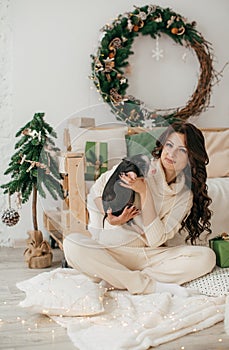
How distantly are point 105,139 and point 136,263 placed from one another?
588 millimetres

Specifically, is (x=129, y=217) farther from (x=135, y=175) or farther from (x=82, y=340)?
(x=82, y=340)

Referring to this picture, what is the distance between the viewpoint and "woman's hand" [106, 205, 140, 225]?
258 cm

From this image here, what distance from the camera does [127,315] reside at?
7.42 feet

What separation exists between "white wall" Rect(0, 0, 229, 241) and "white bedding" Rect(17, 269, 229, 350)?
1425 mm

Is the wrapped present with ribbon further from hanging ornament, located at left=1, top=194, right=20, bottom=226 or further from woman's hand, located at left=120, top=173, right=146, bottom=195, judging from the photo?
hanging ornament, located at left=1, top=194, right=20, bottom=226

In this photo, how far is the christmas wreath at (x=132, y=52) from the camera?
3732mm

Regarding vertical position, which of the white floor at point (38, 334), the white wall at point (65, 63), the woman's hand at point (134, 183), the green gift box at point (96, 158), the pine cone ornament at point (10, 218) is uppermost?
the white wall at point (65, 63)

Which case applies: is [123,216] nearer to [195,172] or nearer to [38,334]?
[195,172]

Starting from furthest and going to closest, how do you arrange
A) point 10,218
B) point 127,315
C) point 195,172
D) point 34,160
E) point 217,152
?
point 217,152 → point 10,218 → point 34,160 → point 195,172 → point 127,315

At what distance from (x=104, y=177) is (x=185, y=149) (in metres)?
0.39

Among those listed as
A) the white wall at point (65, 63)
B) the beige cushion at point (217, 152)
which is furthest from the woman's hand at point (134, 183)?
the white wall at point (65, 63)

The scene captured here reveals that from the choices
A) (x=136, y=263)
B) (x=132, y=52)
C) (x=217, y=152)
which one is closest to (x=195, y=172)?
(x=136, y=263)

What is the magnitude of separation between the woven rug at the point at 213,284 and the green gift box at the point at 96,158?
63cm

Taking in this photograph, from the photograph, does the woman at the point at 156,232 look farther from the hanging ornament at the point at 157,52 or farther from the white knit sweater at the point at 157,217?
the hanging ornament at the point at 157,52
